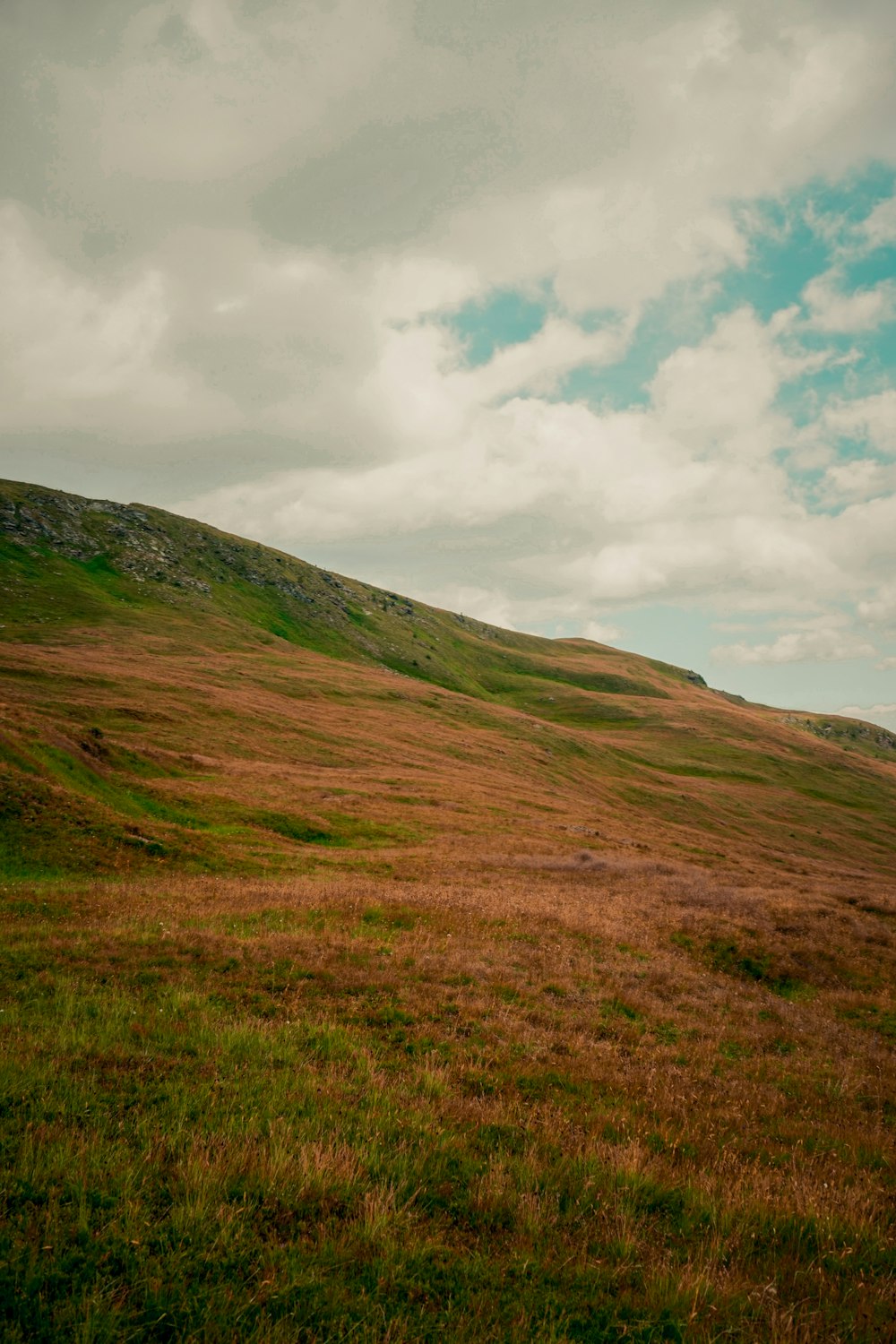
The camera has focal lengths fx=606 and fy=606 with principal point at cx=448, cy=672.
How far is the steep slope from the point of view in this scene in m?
30.6

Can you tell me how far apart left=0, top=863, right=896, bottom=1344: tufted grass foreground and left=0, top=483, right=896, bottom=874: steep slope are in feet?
42.1

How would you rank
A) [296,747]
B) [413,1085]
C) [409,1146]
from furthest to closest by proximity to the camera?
[296,747] < [413,1085] < [409,1146]

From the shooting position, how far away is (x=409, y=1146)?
7086mm

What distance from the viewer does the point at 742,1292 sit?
5.54 meters

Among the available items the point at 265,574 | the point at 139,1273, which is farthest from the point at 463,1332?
the point at 265,574

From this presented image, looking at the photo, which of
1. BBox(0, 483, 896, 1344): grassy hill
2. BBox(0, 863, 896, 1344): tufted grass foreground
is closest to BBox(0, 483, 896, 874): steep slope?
BBox(0, 483, 896, 1344): grassy hill

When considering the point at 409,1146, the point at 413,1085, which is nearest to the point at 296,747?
the point at 413,1085

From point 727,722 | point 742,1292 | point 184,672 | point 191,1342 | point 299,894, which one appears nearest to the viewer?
point 191,1342

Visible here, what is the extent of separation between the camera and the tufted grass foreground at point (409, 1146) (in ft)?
16.3

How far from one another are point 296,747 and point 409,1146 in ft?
201

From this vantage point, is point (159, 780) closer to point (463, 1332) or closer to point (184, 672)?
point (463, 1332)

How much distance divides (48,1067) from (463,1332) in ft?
19.0

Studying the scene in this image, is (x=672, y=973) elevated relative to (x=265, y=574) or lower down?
lower down

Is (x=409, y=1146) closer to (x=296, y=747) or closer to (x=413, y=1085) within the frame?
(x=413, y=1085)
